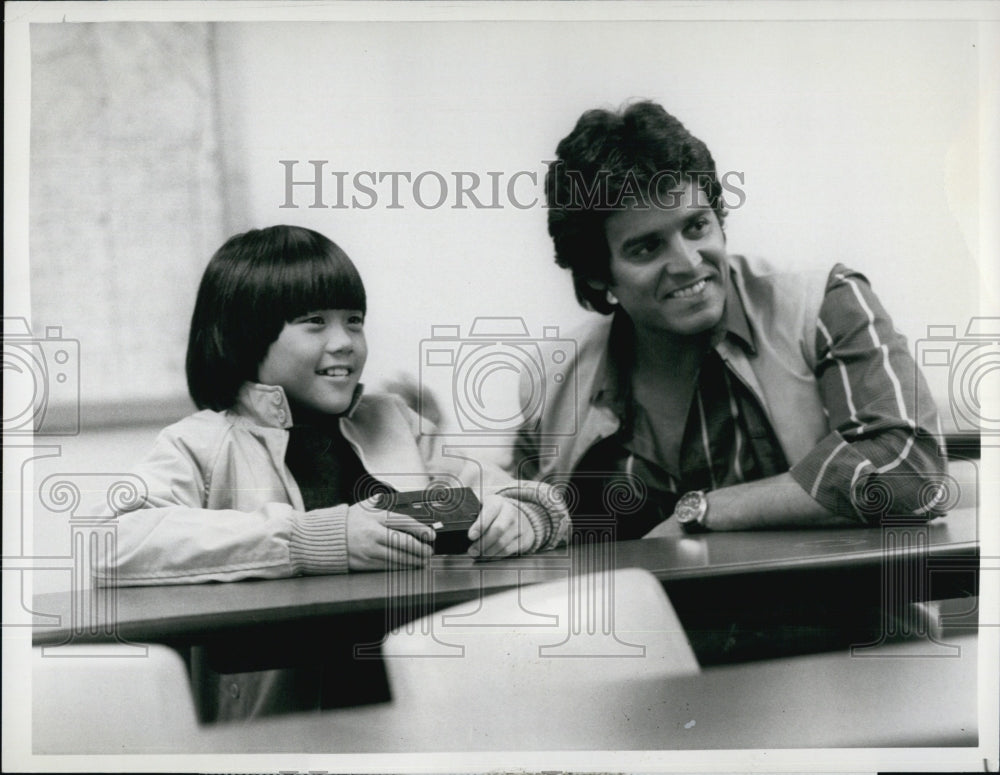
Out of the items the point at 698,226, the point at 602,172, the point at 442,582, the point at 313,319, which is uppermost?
the point at 602,172

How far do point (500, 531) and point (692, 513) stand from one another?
53 cm

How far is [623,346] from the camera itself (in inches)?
114

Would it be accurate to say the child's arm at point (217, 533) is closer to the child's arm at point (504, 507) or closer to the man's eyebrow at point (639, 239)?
the child's arm at point (504, 507)

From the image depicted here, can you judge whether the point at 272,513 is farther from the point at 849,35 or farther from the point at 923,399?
the point at 849,35

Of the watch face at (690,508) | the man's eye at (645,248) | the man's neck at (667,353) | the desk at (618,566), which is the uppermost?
the man's eye at (645,248)

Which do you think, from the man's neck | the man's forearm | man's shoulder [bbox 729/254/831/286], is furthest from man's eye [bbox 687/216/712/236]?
the man's forearm

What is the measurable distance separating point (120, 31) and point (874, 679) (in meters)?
2.73

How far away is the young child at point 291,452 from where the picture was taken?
2832 millimetres

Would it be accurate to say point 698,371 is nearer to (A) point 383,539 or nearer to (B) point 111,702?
(A) point 383,539

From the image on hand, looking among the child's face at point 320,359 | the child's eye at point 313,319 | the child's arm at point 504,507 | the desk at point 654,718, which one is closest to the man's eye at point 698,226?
the child's arm at point 504,507

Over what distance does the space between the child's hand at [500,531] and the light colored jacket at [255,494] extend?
0.03 meters

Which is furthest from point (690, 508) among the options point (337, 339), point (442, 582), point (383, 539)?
point (337, 339)

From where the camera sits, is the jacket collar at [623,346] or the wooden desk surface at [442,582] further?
the jacket collar at [623,346]

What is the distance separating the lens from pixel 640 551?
2869mm
